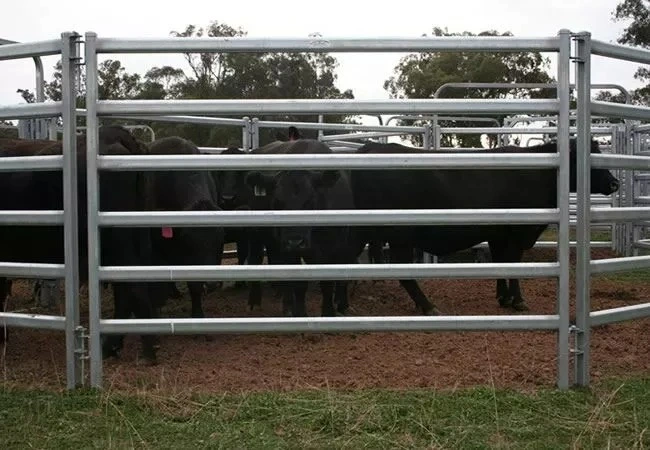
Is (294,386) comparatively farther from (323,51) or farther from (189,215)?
(323,51)

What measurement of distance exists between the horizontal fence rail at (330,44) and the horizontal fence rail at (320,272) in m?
1.29

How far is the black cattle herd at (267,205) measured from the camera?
583 cm

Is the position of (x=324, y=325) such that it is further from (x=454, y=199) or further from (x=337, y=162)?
(x=454, y=199)

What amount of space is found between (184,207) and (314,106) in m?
2.38

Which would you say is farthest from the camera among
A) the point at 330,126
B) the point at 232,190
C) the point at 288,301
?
the point at 330,126

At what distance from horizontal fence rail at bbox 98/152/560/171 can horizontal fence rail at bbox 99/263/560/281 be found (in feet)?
1.96

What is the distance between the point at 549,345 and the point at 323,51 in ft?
9.43

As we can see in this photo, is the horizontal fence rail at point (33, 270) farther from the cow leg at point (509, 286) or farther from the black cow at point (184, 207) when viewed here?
the cow leg at point (509, 286)

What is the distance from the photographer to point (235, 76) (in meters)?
28.9

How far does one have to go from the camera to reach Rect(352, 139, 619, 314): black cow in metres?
8.10

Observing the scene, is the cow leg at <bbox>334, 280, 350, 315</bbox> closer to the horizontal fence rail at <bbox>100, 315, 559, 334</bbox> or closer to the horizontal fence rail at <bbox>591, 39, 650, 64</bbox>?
the horizontal fence rail at <bbox>100, 315, 559, 334</bbox>

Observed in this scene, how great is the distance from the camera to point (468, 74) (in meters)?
30.9

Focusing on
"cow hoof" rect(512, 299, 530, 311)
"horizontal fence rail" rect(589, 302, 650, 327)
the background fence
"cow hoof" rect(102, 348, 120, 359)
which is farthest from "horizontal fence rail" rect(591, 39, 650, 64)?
"cow hoof" rect(102, 348, 120, 359)

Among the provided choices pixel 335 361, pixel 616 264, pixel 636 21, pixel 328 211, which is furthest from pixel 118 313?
pixel 636 21
